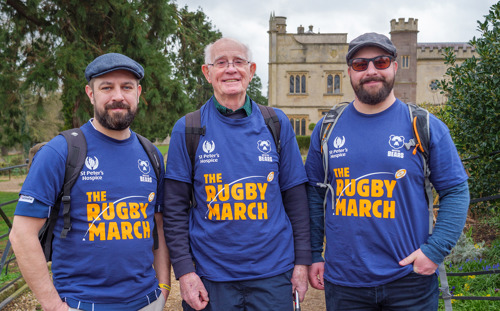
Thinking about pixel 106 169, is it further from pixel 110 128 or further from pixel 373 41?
pixel 373 41

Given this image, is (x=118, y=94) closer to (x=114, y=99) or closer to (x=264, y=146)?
(x=114, y=99)

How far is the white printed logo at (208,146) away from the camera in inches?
107

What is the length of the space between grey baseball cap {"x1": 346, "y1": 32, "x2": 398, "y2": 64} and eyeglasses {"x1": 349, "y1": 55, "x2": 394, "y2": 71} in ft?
0.12

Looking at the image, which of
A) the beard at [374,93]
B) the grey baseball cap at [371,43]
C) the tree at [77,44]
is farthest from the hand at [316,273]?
the tree at [77,44]

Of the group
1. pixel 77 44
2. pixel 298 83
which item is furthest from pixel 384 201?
pixel 298 83

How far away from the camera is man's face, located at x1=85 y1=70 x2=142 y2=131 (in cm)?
260

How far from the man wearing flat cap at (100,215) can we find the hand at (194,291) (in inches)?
7.3

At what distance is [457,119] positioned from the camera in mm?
5316

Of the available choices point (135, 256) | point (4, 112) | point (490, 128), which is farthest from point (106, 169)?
point (4, 112)

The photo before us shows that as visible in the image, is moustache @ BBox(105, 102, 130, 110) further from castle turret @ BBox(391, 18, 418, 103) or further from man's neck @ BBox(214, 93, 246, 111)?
castle turret @ BBox(391, 18, 418, 103)

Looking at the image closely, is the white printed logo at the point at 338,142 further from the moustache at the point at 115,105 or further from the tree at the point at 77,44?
the tree at the point at 77,44

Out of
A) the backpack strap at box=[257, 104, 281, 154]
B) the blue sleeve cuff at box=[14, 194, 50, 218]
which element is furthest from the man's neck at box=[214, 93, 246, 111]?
the blue sleeve cuff at box=[14, 194, 50, 218]

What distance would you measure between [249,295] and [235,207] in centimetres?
53

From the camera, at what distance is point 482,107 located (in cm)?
489
